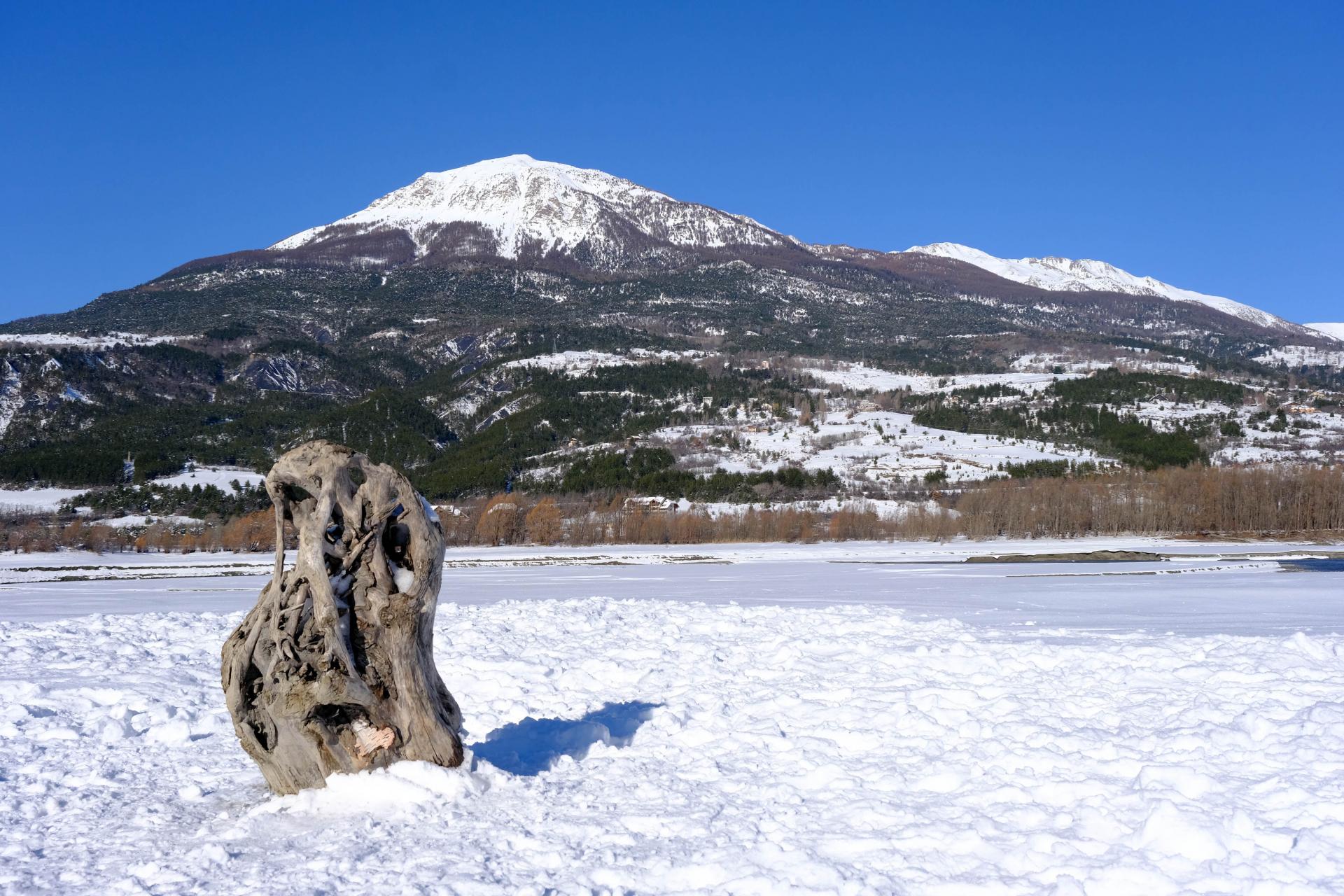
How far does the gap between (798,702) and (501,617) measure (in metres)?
8.84

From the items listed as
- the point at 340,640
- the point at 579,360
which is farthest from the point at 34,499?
the point at 340,640

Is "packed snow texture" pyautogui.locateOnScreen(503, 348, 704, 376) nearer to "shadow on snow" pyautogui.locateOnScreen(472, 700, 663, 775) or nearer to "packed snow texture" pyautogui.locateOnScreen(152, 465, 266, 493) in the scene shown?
"packed snow texture" pyautogui.locateOnScreen(152, 465, 266, 493)

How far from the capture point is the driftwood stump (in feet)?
25.8

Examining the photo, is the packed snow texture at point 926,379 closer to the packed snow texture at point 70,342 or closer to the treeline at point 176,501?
the treeline at point 176,501

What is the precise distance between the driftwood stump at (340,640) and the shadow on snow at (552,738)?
3.09ft

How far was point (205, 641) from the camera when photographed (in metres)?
15.9

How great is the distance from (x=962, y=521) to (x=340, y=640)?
258 ft

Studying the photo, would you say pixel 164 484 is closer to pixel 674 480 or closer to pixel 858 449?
pixel 674 480

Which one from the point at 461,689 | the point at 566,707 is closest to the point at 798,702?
the point at 566,707

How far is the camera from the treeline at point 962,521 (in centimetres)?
7825

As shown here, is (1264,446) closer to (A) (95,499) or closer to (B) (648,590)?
(B) (648,590)

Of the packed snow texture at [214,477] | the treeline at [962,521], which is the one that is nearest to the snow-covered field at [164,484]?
the packed snow texture at [214,477]

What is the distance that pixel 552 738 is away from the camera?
9898 millimetres

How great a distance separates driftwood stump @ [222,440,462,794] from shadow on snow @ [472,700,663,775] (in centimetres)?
94
